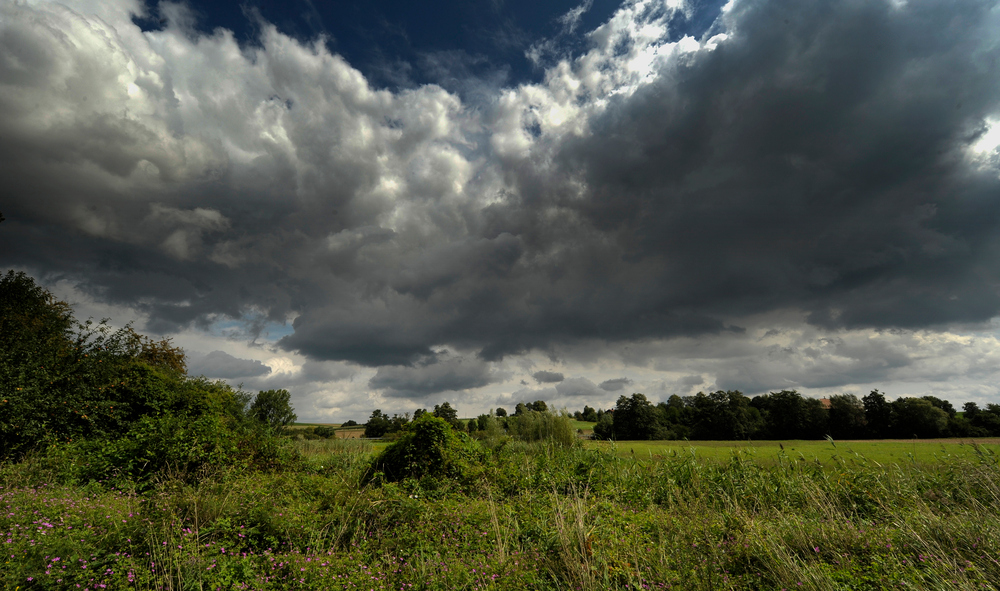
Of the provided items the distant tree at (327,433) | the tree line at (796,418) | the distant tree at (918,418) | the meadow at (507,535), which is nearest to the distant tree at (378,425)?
the distant tree at (327,433)

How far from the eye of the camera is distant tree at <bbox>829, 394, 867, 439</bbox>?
37.6 m

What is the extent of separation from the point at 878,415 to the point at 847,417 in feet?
7.52

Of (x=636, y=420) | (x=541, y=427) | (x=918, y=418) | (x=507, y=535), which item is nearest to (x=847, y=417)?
(x=918, y=418)

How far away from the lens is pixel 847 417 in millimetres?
38438

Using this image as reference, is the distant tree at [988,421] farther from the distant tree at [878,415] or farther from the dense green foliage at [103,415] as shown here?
the dense green foliage at [103,415]

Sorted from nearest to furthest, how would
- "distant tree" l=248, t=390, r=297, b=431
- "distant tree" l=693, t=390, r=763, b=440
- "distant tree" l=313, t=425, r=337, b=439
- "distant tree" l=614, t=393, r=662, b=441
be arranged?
1. "distant tree" l=313, t=425, r=337, b=439
2. "distant tree" l=248, t=390, r=297, b=431
3. "distant tree" l=693, t=390, r=763, b=440
4. "distant tree" l=614, t=393, r=662, b=441

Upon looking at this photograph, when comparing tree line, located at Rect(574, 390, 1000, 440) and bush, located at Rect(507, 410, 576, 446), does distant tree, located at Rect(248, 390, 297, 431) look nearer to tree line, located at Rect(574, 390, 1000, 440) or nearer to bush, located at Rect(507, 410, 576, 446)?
bush, located at Rect(507, 410, 576, 446)

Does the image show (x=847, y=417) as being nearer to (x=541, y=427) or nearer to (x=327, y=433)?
(x=541, y=427)

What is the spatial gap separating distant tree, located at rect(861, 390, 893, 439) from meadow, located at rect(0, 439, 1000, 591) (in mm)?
37416

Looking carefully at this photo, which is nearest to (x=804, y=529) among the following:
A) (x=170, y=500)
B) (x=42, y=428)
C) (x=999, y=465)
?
(x=999, y=465)

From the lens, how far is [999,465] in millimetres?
6855

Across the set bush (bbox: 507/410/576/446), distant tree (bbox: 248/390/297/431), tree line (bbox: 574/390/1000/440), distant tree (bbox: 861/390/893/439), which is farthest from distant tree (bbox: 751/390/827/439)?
distant tree (bbox: 248/390/297/431)

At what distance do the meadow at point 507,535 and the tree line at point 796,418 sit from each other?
16.4 m

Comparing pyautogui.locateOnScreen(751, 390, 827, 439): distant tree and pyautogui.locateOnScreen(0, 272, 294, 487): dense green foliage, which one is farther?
pyautogui.locateOnScreen(751, 390, 827, 439): distant tree
